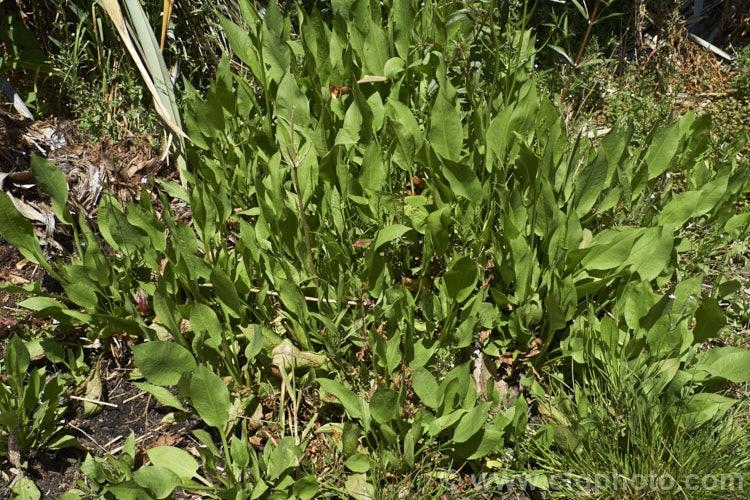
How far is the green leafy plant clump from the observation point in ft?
5.33

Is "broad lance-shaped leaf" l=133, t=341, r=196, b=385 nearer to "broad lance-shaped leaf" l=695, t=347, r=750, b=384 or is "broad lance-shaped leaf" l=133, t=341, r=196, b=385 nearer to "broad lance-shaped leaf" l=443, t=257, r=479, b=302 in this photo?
"broad lance-shaped leaf" l=443, t=257, r=479, b=302

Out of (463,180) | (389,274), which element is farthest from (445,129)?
(389,274)

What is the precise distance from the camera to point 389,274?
2.02 m

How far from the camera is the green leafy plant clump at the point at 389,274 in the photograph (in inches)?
64.0

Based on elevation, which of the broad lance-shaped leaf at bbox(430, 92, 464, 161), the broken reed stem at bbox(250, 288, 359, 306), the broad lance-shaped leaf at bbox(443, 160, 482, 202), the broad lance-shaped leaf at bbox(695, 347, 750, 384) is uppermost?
the broad lance-shaped leaf at bbox(430, 92, 464, 161)

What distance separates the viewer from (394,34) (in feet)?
8.54

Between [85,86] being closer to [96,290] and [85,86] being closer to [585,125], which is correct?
[96,290]

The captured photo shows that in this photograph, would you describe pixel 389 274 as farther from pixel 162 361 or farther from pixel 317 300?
pixel 162 361

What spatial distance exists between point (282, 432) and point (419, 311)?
63 centimetres

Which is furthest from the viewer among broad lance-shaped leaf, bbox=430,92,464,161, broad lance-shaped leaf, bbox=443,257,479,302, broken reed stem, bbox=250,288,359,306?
broad lance-shaped leaf, bbox=430,92,464,161

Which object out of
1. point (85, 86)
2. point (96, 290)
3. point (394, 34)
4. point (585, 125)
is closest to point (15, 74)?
point (85, 86)

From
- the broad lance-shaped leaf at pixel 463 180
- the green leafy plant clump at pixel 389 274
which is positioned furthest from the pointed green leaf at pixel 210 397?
the broad lance-shaped leaf at pixel 463 180

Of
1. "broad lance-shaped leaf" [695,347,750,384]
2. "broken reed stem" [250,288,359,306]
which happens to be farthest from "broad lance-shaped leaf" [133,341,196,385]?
"broad lance-shaped leaf" [695,347,750,384]

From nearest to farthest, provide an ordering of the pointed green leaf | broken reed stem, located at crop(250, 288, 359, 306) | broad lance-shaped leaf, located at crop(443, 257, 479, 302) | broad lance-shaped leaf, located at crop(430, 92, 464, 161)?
the pointed green leaf, broad lance-shaped leaf, located at crop(443, 257, 479, 302), broken reed stem, located at crop(250, 288, 359, 306), broad lance-shaped leaf, located at crop(430, 92, 464, 161)
